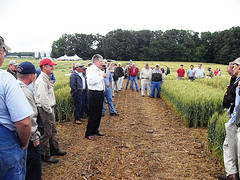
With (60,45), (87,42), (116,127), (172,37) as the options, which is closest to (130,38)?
(172,37)

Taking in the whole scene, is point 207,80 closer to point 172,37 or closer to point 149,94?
point 149,94

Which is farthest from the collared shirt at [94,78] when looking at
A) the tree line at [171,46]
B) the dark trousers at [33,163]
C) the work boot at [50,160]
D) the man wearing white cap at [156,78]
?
the tree line at [171,46]

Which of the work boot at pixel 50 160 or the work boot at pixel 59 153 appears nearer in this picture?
the work boot at pixel 50 160

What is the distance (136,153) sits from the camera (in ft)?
14.0

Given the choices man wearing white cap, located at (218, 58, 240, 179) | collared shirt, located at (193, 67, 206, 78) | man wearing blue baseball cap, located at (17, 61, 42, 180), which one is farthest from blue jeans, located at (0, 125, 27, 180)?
collared shirt, located at (193, 67, 206, 78)

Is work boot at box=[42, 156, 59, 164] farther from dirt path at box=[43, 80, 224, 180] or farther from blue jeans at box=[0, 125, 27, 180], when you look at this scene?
blue jeans at box=[0, 125, 27, 180]

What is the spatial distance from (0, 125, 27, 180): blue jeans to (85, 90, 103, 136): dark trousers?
329 cm

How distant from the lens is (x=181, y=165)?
375 centimetres

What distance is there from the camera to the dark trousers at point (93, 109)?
5.02 m

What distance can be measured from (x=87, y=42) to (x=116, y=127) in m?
92.6

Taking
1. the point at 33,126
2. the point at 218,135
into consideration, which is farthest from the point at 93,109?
the point at 218,135

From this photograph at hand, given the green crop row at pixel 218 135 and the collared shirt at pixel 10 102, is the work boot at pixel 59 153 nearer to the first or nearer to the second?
the collared shirt at pixel 10 102

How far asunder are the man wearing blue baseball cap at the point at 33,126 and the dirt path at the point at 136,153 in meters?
0.84

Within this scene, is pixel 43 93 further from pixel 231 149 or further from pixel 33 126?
pixel 231 149
